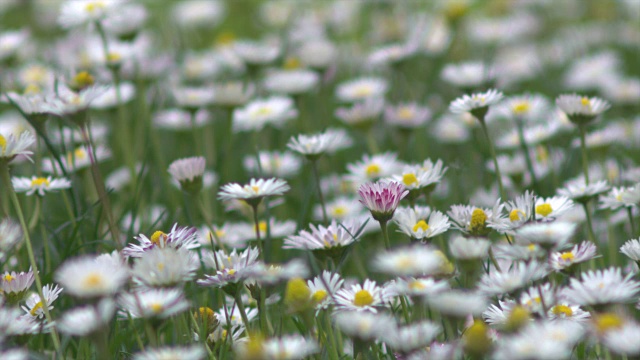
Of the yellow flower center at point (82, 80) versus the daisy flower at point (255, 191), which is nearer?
the daisy flower at point (255, 191)

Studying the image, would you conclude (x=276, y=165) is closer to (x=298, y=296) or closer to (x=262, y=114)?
(x=262, y=114)

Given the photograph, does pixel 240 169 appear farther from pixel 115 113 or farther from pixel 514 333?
pixel 514 333

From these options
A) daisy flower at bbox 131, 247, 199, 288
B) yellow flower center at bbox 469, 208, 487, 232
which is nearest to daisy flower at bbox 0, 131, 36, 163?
daisy flower at bbox 131, 247, 199, 288

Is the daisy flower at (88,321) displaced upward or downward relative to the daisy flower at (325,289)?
upward

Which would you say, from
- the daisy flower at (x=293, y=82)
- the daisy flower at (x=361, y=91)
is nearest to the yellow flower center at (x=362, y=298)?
the daisy flower at (x=293, y=82)

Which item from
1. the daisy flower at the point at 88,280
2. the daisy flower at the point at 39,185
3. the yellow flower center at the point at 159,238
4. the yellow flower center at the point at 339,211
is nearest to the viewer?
the daisy flower at the point at 88,280

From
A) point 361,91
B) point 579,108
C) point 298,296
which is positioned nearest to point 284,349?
point 298,296

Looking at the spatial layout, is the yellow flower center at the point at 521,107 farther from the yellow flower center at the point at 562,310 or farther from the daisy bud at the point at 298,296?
the daisy bud at the point at 298,296
